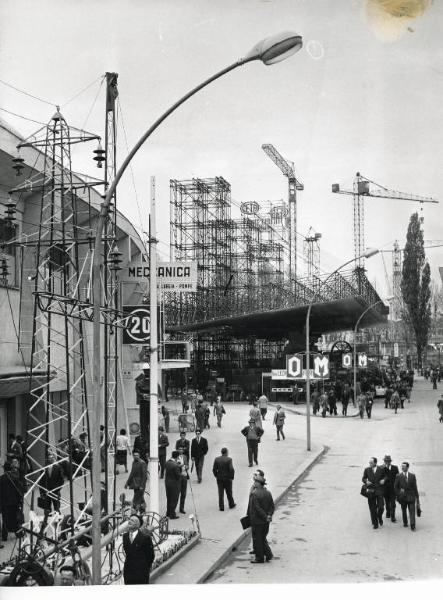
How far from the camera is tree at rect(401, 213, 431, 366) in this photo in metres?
18.2

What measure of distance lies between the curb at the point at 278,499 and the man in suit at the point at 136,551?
4.26 feet

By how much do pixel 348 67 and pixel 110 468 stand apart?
12442 mm

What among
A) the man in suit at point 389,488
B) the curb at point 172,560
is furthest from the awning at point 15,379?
the man in suit at point 389,488

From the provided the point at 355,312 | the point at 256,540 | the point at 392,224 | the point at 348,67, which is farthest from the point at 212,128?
the point at 355,312

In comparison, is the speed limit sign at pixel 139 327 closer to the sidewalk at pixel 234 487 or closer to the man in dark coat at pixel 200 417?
the sidewalk at pixel 234 487

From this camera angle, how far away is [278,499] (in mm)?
17250

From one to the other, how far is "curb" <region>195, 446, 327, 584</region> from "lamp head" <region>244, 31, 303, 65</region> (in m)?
7.44

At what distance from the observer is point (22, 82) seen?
13.2 meters

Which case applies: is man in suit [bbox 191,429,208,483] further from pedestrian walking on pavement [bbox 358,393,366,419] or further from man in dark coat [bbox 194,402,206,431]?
pedestrian walking on pavement [bbox 358,393,366,419]

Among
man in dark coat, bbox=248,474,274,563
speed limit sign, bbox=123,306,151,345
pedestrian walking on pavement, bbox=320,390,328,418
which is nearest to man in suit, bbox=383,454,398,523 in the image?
man in dark coat, bbox=248,474,274,563

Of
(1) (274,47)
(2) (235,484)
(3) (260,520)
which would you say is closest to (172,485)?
(3) (260,520)

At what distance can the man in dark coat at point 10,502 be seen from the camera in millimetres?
13367

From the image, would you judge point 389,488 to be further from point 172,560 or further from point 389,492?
point 172,560

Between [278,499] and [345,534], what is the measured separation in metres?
3.28
